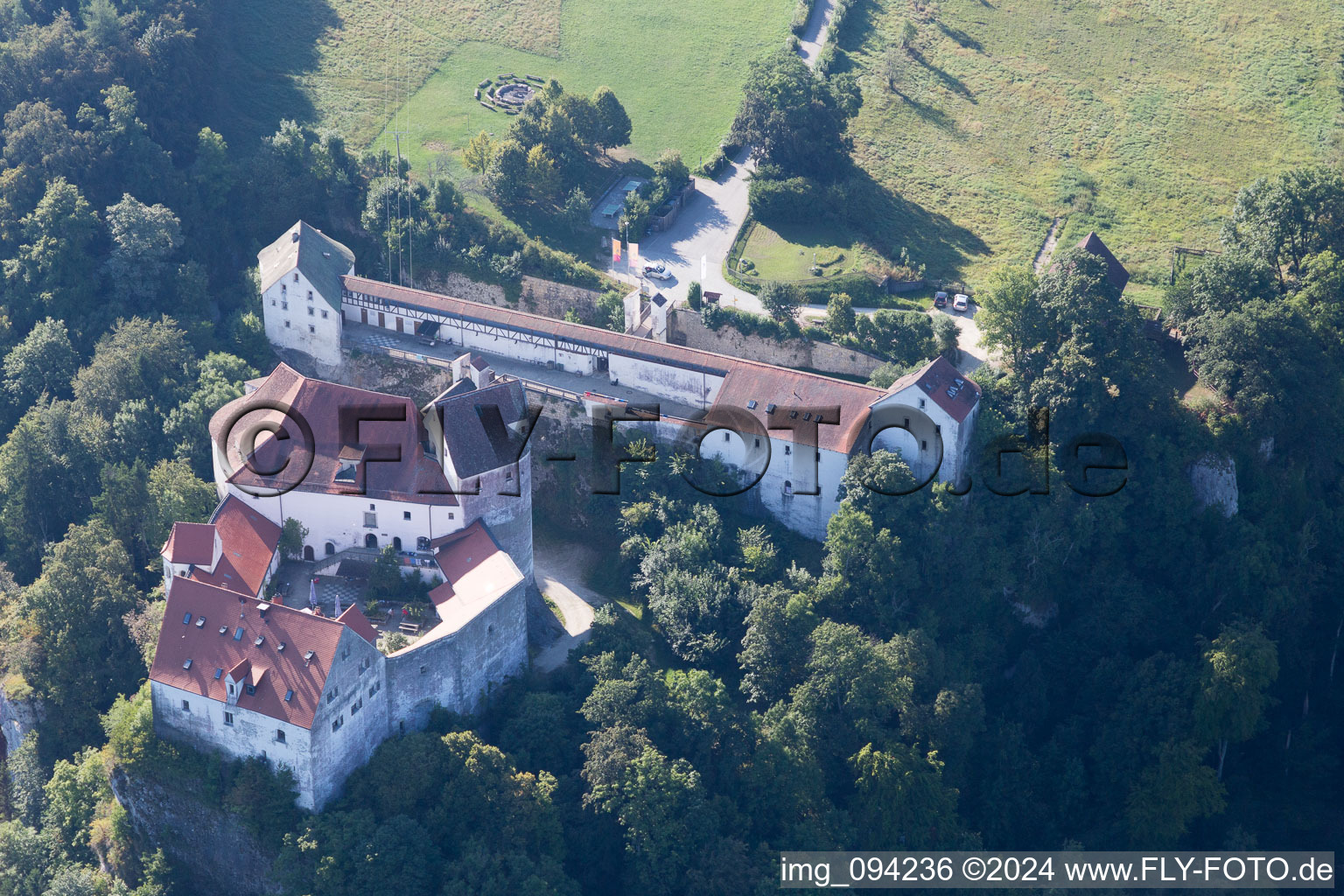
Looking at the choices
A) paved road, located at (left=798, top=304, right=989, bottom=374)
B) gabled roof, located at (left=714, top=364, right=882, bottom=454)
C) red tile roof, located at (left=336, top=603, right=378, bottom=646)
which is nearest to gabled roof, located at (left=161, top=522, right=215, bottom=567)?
red tile roof, located at (left=336, top=603, right=378, bottom=646)

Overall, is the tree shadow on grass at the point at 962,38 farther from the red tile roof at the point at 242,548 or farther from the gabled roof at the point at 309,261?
the red tile roof at the point at 242,548

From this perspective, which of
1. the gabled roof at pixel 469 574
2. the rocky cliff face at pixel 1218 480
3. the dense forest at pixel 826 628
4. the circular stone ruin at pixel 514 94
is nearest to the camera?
the dense forest at pixel 826 628

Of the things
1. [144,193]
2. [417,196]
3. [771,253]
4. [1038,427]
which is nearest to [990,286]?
[1038,427]

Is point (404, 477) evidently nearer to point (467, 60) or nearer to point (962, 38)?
point (467, 60)

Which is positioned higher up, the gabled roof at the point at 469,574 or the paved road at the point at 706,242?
the paved road at the point at 706,242

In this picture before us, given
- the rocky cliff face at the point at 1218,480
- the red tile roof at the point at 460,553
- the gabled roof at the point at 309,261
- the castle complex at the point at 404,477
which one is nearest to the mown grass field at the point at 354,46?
the gabled roof at the point at 309,261

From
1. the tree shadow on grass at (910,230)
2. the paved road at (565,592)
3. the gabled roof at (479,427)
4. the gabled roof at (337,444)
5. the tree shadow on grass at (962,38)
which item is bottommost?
the paved road at (565,592)

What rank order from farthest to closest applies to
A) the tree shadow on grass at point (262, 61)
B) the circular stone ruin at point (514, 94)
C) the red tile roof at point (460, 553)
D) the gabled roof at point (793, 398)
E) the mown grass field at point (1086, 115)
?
1. the circular stone ruin at point (514, 94)
2. the tree shadow on grass at point (262, 61)
3. the mown grass field at point (1086, 115)
4. the gabled roof at point (793, 398)
5. the red tile roof at point (460, 553)

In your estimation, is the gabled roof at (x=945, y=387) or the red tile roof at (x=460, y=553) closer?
the red tile roof at (x=460, y=553)
